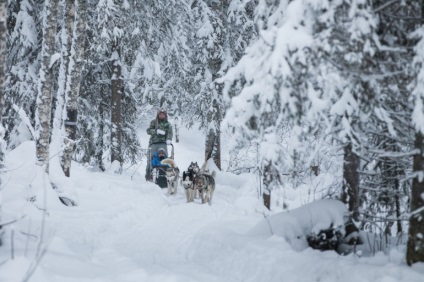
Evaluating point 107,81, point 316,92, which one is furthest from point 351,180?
point 107,81

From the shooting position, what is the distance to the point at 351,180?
17.8 ft

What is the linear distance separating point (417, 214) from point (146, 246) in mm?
4377

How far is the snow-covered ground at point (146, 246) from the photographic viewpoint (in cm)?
424

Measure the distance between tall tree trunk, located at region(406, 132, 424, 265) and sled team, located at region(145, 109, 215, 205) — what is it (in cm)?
702

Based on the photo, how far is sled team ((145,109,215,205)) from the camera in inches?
431

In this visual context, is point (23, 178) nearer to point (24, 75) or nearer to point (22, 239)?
point (22, 239)

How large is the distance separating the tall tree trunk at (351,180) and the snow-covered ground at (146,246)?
79cm

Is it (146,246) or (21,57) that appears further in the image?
(21,57)

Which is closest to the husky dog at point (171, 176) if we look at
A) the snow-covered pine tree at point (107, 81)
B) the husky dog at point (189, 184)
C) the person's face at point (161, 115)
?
the husky dog at point (189, 184)

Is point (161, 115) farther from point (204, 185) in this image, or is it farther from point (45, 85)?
point (45, 85)

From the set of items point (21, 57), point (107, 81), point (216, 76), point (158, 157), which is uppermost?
point (216, 76)

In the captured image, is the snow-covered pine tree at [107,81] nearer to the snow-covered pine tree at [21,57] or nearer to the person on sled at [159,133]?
the person on sled at [159,133]

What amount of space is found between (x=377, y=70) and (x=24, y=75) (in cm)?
1091

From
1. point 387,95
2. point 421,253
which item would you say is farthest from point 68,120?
point 421,253
